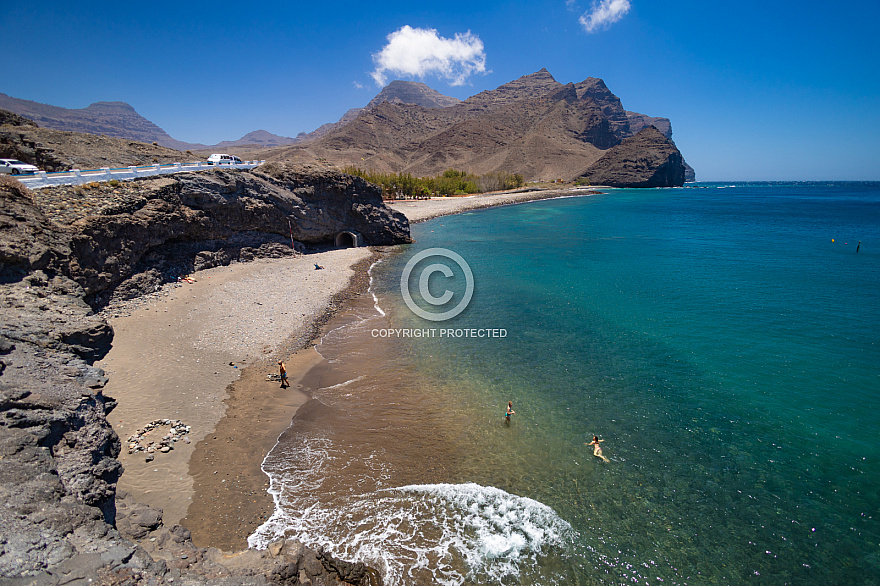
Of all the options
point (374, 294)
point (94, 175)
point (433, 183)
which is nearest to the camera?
point (94, 175)

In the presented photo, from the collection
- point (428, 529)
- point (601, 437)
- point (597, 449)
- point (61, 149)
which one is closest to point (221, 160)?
point (61, 149)

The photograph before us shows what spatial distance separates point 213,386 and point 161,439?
351 cm

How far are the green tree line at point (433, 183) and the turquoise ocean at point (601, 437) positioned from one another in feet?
192

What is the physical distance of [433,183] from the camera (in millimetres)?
123375

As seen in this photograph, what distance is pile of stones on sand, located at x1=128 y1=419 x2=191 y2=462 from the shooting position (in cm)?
1218

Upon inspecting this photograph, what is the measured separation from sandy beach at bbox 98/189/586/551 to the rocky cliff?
1.79 metres

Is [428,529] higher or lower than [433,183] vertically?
lower

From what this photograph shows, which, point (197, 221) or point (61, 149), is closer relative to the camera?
point (197, 221)

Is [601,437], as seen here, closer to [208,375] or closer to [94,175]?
[208,375]

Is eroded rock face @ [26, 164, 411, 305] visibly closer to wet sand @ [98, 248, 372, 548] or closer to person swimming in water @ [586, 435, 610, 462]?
wet sand @ [98, 248, 372, 548]

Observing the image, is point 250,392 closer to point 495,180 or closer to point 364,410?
point 364,410

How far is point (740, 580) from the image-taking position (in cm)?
958

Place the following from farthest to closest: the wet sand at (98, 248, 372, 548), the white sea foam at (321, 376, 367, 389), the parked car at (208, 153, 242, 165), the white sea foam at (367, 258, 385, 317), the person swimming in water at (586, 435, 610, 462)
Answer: the parked car at (208, 153, 242, 165) < the white sea foam at (367, 258, 385, 317) < the white sea foam at (321, 376, 367, 389) < the person swimming in water at (586, 435, 610, 462) < the wet sand at (98, 248, 372, 548)

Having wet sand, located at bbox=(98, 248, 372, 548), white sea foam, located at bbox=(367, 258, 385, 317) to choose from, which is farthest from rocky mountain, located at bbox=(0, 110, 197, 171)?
white sea foam, located at bbox=(367, 258, 385, 317)
